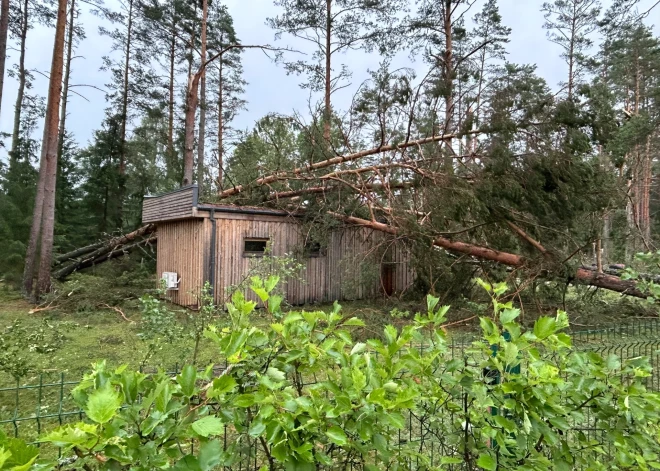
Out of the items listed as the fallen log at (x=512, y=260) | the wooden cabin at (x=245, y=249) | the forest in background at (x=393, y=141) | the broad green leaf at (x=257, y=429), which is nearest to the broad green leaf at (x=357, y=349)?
the broad green leaf at (x=257, y=429)

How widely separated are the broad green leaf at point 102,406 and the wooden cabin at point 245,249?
320 inches

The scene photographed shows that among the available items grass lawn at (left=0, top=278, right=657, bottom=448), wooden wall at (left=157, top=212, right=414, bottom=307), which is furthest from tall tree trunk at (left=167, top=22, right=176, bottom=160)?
grass lawn at (left=0, top=278, right=657, bottom=448)

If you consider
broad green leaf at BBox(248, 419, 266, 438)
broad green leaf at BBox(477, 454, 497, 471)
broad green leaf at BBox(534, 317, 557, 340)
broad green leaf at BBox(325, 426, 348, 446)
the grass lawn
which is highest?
broad green leaf at BBox(534, 317, 557, 340)

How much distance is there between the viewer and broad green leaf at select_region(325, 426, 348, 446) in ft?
3.51

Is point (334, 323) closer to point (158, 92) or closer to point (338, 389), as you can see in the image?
point (338, 389)

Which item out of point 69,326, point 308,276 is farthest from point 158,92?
point 69,326

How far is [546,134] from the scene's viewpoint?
815 cm

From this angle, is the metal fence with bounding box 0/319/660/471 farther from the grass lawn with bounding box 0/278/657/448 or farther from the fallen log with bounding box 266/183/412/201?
the fallen log with bounding box 266/183/412/201

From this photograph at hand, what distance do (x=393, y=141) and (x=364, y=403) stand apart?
30.2 ft

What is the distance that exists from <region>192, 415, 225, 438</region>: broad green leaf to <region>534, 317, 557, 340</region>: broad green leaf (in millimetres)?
1005

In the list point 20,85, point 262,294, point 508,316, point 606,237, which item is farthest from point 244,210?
point 20,85

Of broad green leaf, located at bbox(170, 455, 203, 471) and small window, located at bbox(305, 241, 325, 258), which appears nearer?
broad green leaf, located at bbox(170, 455, 203, 471)

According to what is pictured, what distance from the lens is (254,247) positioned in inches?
415

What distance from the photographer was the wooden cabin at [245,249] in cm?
969
